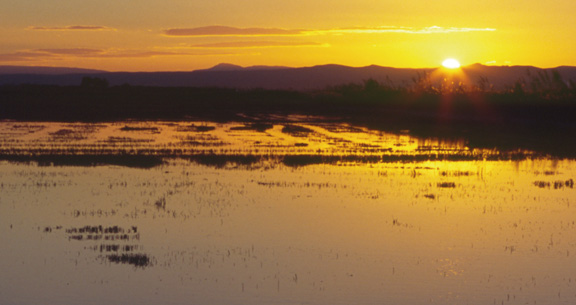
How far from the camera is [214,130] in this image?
32219 mm

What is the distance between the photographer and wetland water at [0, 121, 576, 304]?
8.28m

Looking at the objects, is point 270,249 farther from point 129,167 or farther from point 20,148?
point 20,148

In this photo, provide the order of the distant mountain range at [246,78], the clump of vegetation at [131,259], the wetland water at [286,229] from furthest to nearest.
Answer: the distant mountain range at [246,78]
the clump of vegetation at [131,259]
the wetland water at [286,229]

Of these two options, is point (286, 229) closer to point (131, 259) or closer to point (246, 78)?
point (131, 259)

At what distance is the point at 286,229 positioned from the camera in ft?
37.0

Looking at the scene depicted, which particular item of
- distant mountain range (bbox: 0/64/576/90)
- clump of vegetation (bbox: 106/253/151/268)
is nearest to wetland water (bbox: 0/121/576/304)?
clump of vegetation (bbox: 106/253/151/268)

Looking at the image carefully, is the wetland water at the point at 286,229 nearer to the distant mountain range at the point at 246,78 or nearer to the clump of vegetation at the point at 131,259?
the clump of vegetation at the point at 131,259

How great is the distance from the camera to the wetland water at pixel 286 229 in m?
8.28

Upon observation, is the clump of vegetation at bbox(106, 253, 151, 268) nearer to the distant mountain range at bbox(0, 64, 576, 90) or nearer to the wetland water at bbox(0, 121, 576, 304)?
the wetland water at bbox(0, 121, 576, 304)

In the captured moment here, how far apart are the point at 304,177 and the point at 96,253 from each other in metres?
7.95

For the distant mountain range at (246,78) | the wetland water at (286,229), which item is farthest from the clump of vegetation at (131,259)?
the distant mountain range at (246,78)

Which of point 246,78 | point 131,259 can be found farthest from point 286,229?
point 246,78

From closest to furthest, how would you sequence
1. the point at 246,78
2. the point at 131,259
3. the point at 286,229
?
the point at 131,259, the point at 286,229, the point at 246,78

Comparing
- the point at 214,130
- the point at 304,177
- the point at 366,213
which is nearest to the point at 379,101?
the point at 214,130
